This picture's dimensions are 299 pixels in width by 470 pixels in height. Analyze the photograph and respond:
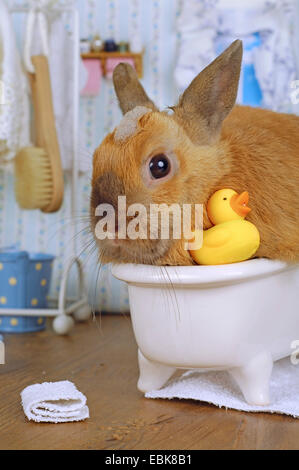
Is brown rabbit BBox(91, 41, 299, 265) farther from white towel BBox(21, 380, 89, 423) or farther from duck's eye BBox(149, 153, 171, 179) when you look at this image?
white towel BBox(21, 380, 89, 423)

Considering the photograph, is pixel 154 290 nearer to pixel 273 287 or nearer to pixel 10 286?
pixel 273 287

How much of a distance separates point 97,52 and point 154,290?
142 cm

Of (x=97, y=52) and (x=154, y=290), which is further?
(x=97, y=52)

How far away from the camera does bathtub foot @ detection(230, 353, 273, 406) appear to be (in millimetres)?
971

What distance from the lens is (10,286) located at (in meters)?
1.84

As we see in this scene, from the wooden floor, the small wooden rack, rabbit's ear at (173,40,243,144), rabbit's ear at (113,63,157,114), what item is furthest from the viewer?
the small wooden rack

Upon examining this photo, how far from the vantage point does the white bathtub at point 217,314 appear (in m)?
0.93

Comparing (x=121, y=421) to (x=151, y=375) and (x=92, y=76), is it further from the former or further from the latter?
(x=92, y=76)

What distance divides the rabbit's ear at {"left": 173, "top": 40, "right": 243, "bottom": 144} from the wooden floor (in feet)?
1.42

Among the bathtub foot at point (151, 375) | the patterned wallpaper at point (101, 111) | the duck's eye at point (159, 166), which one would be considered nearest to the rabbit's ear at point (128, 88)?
the duck's eye at point (159, 166)

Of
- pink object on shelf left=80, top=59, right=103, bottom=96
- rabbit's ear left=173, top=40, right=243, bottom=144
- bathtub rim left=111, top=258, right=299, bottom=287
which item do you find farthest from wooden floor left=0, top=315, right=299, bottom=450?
pink object on shelf left=80, top=59, right=103, bottom=96


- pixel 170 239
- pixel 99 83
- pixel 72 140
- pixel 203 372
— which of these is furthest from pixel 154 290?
pixel 99 83

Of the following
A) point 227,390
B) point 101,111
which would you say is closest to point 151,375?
point 227,390

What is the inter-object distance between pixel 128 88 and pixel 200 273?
364 mm
